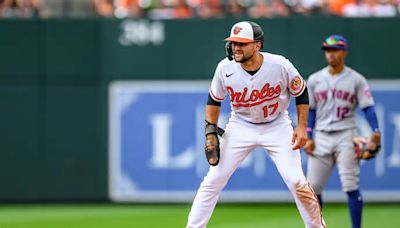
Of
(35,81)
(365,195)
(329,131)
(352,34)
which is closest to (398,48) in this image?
(352,34)

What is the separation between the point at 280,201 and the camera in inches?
552

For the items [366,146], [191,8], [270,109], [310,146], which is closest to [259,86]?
[270,109]

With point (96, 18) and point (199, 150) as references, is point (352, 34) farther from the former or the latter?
point (96, 18)

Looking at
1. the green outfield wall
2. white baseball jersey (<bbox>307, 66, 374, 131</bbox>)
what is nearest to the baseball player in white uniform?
white baseball jersey (<bbox>307, 66, 374, 131</bbox>)

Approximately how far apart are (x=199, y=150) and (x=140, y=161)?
0.86 metres

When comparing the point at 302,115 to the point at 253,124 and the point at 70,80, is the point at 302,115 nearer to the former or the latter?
the point at 253,124

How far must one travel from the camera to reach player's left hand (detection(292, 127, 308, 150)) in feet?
28.1

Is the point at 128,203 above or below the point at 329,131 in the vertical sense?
below

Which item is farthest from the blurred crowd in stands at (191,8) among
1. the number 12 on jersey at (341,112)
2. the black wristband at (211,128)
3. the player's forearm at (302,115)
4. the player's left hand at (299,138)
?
the player's left hand at (299,138)

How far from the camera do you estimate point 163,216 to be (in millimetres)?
12594

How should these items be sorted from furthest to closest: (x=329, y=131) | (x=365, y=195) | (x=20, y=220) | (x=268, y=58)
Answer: (x=365, y=195)
(x=20, y=220)
(x=329, y=131)
(x=268, y=58)

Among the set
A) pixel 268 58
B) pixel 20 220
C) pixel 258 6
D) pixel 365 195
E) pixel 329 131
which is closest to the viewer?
pixel 268 58

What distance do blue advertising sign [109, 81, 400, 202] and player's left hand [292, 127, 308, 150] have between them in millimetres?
5297

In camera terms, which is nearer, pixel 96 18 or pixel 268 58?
pixel 268 58
